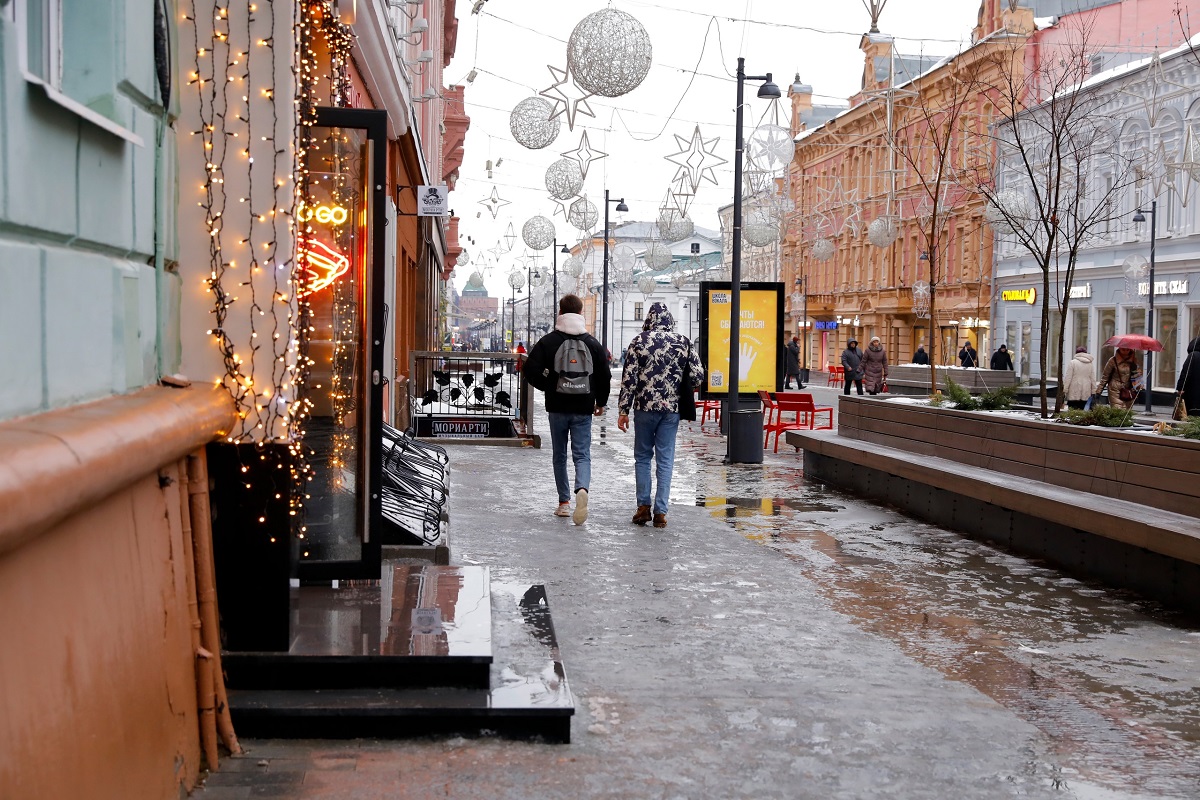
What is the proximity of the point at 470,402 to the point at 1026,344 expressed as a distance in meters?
29.8

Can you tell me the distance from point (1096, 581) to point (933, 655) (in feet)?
9.28

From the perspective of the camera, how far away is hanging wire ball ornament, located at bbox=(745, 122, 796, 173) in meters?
26.1

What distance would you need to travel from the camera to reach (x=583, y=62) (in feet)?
49.3

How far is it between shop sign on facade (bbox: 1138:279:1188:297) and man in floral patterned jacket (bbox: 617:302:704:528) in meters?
28.4

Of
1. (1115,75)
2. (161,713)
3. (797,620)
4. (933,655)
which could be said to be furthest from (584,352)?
(1115,75)

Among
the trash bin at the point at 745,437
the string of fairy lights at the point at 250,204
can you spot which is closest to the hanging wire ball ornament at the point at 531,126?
the trash bin at the point at 745,437

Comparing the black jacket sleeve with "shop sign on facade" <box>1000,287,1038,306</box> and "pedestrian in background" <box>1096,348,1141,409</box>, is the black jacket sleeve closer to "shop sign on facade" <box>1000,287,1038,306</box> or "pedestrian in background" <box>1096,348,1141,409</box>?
"pedestrian in background" <box>1096,348,1141,409</box>

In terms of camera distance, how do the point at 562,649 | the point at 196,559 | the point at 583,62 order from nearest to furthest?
1. the point at 196,559
2. the point at 562,649
3. the point at 583,62

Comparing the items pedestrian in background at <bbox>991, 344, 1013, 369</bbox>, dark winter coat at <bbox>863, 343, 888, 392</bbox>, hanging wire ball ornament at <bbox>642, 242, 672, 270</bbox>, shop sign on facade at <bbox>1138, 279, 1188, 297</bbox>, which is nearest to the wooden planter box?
dark winter coat at <bbox>863, 343, 888, 392</bbox>

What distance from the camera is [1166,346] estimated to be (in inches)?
1432

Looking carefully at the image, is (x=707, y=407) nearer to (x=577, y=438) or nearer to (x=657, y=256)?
(x=577, y=438)

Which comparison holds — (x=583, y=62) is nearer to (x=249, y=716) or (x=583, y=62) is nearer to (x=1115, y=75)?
(x=249, y=716)

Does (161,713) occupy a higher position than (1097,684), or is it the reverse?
(161,713)

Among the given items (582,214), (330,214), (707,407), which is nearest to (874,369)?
(707,407)
